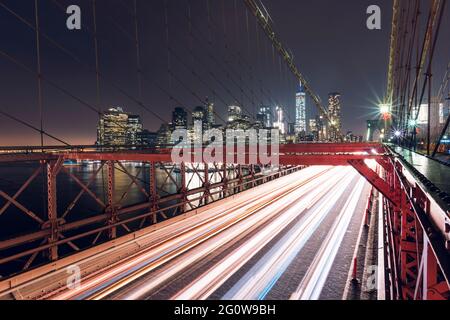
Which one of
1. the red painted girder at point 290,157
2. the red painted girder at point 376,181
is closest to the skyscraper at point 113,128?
the red painted girder at point 290,157

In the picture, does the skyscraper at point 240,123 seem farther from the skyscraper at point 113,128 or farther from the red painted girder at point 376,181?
the red painted girder at point 376,181

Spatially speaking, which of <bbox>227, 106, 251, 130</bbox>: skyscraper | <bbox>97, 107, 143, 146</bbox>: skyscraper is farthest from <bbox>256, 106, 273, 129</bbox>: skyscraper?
<bbox>97, 107, 143, 146</bbox>: skyscraper

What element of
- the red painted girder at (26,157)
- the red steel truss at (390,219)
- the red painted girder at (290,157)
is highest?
the red painted girder at (26,157)

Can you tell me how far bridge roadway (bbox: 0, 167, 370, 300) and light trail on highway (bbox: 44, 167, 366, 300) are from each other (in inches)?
1.2

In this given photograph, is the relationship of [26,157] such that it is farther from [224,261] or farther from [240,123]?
[240,123]

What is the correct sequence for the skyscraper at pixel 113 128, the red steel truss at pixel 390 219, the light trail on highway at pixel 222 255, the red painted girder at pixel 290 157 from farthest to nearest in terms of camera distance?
the skyscraper at pixel 113 128
the red painted girder at pixel 290 157
the light trail on highway at pixel 222 255
the red steel truss at pixel 390 219

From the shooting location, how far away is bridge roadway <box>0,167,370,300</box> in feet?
25.7

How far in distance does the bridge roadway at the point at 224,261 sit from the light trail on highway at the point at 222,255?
0.10 feet

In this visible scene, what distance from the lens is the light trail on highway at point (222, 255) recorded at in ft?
26.2

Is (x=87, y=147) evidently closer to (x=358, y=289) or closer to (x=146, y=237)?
(x=146, y=237)

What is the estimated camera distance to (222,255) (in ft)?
34.5

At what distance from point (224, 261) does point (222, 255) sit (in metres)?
0.58

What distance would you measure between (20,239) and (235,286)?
6397 millimetres
